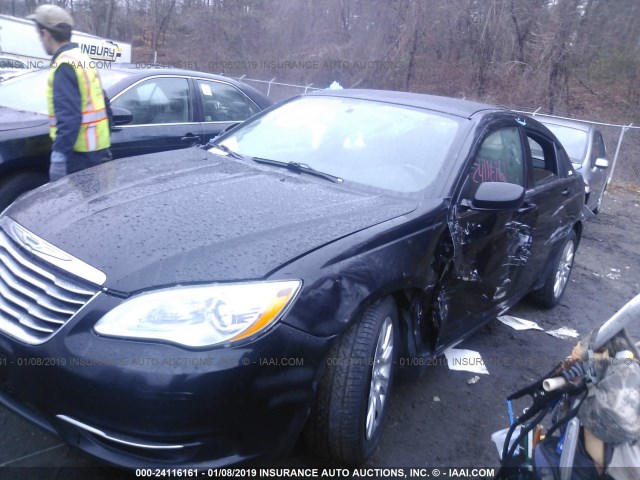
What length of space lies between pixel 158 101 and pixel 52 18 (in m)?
1.51

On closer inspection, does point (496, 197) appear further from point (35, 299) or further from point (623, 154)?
point (623, 154)

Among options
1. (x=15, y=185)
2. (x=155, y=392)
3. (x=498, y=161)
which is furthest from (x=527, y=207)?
(x=15, y=185)

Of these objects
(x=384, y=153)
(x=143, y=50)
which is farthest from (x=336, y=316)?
(x=143, y=50)

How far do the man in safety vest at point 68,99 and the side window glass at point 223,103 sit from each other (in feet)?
5.93

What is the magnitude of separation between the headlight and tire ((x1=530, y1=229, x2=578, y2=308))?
3.37 meters

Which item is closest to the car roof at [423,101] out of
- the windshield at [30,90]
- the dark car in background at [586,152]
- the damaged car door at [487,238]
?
the damaged car door at [487,238]

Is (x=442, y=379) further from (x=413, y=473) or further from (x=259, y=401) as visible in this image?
(x=259, y=401)

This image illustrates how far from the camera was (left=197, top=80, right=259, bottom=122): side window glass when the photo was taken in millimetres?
5762

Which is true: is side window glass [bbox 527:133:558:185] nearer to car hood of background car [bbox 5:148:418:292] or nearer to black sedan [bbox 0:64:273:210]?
car hood of background car [bbox 5:148:418:292]

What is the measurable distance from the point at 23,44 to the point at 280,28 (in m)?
10.9

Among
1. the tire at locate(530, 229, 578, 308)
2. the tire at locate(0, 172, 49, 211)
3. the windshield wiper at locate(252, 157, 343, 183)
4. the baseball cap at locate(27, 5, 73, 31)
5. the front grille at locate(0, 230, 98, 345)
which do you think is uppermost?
the baseball cap at locate(27, 5, 73, 31)

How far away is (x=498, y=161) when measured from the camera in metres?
3.52

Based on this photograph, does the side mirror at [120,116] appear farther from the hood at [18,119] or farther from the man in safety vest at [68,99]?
the hood at [18,119]

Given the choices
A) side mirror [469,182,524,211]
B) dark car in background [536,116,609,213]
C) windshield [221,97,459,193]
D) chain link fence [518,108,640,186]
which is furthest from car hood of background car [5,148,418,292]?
chain link fence [518,108,640,186]
